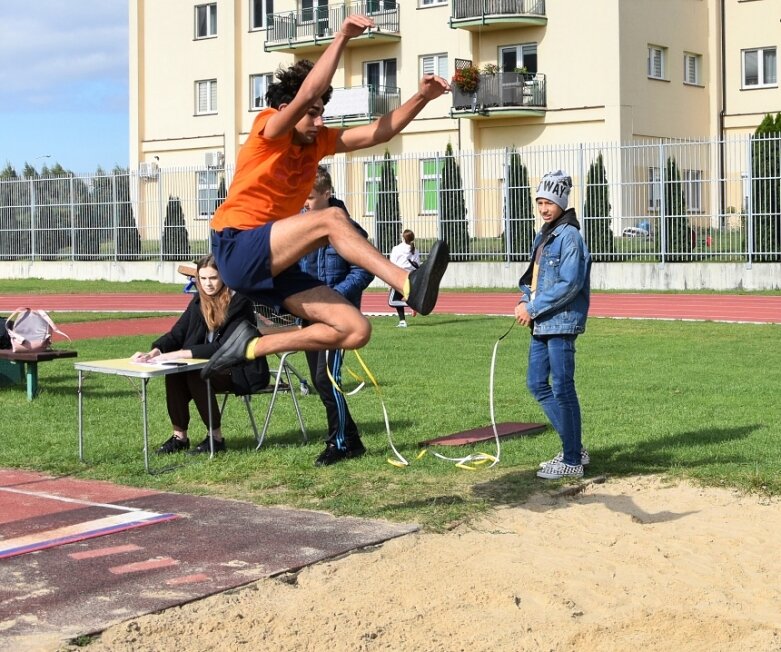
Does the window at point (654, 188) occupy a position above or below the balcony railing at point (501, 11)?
below

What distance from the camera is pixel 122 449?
30.3 ft

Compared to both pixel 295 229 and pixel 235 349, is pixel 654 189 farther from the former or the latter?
pixel 295 229

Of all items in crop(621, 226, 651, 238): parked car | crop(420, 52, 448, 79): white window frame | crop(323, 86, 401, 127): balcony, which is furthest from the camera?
crop(323, 86, 401, 127): balcony

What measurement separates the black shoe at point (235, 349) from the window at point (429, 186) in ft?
76.3

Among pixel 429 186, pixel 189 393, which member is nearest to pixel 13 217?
pixel 429 186

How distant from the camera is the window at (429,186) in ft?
99.9

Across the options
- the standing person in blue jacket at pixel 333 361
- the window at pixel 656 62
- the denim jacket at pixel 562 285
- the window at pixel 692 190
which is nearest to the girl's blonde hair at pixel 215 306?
the standing person in blue jacket at pixel 333 361

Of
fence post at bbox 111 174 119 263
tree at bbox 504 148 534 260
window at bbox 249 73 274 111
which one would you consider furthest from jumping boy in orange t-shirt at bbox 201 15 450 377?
window at bbox 249 73 274 111

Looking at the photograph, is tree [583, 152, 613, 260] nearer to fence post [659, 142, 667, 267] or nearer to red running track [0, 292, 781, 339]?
fence post [659, 142, 667, 267]

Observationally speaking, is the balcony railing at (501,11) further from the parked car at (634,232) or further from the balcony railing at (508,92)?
the parked car at (634,232)

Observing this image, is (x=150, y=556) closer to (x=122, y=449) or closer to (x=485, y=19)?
(x=122, y=449)

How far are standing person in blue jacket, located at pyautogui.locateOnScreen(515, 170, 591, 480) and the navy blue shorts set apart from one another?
6.20 feet

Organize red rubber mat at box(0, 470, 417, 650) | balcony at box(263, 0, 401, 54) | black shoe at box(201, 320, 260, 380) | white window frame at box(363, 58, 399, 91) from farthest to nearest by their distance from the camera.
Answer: white window frame at box(363, 58, 399, 91) → balcony at box(263, 0, 401, 54) → black shoe at box(201, 320, 260, 380) → red rubber mat at box(0, 470, 417, 650)

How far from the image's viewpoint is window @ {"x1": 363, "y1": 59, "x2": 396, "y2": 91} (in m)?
44.2
